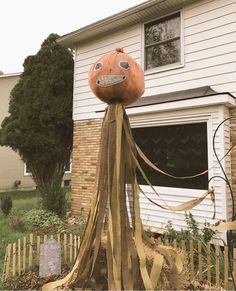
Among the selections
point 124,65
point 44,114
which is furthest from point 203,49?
point 44,114

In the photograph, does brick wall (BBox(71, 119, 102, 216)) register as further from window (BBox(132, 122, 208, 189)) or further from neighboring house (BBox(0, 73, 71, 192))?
neighboring house (BBox(0, 73, 71, 192))

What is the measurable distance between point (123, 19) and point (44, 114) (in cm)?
373

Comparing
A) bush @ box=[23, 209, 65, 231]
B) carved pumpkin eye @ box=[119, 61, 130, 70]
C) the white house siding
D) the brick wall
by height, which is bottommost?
bush @ box=[23, 209, 65, 231]

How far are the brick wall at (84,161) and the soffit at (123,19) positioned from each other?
8.45 feet

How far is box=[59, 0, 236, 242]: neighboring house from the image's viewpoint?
5438 millimetres

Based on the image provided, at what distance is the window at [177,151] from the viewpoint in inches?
222

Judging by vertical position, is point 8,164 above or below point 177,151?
below

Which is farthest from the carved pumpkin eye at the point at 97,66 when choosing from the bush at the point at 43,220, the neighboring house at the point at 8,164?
the neighboring house at the point at 8,164

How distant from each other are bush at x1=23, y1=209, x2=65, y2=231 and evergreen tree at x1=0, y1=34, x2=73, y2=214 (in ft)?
3.99

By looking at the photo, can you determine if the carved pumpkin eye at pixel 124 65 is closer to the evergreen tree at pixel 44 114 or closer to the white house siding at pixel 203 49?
the white house siding at pixel 203 49

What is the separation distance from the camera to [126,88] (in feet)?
9.36

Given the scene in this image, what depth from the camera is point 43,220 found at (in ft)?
22.9

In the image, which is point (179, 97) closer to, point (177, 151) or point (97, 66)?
point (177, 151)

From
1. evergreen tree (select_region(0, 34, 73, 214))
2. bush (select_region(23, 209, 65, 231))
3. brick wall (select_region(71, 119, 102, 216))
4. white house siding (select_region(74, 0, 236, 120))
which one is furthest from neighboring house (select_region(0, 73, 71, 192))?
white house siding (select_region(74, 0, 236, 120))
